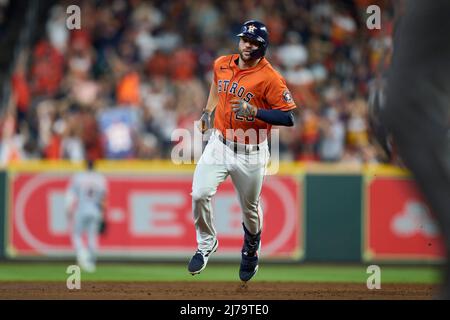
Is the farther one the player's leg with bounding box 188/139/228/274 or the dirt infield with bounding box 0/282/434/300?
the dirt infield with bounding box 0/282/434/300

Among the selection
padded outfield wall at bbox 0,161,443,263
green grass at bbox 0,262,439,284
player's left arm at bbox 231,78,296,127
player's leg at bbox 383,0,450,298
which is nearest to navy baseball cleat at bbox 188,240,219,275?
player's left arm at bbox 231,78,296,127

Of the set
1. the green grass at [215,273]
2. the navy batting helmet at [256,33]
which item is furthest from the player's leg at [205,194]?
the green grass at [215,273]

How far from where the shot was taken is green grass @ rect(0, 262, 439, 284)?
12711mm

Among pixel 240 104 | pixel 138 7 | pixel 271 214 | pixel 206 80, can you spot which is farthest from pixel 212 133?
pixel 138 7

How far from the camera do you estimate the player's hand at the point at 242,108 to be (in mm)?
7430

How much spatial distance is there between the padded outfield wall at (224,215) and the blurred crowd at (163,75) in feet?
1.68

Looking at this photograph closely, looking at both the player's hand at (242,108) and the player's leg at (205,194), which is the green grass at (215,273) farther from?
the player's hand at (242,108)

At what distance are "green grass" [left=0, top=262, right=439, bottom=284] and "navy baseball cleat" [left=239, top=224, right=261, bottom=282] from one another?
12.0 ft

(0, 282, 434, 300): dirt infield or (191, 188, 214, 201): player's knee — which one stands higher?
(191, 188, 214, 201): player's knee

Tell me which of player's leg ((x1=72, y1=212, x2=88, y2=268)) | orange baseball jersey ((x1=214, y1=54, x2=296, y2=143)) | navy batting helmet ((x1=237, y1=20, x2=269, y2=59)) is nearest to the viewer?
navy batting helmet ((x1=237, y1=20, x2=269, y2=59))

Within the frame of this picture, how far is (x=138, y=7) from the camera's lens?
17500 mm

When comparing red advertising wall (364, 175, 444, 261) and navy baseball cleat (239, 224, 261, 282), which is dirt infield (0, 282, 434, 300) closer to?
navy baseball cleat (239, 224, 261, 282)

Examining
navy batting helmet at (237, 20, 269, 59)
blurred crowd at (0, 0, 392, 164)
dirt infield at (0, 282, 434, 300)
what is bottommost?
dirt infield at (0, 282, 434, 300)

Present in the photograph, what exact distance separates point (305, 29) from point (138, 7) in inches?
134
